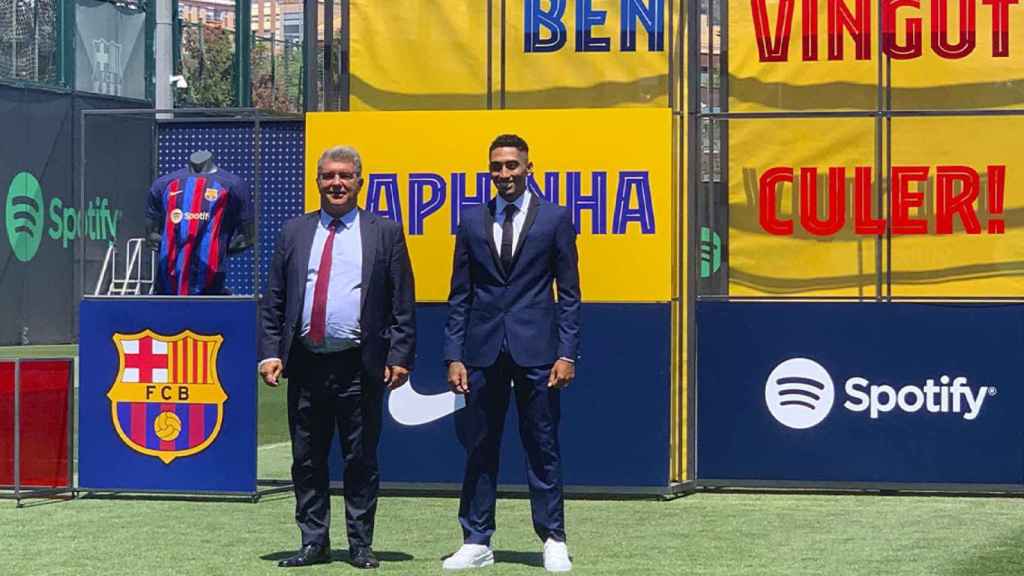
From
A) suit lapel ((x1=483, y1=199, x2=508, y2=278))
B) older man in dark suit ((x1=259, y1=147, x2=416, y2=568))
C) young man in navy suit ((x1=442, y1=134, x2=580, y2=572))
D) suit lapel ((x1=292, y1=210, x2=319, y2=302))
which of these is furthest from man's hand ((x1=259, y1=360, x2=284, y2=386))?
suit lapel ((x1=483, y1=199, x2=508, y2=278))

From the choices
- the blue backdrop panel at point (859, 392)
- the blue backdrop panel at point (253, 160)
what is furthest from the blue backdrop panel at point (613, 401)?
the blue backdrop panel at point (253, 160)

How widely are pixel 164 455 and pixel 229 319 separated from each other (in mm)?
938

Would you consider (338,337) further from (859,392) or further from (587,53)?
(859,392)

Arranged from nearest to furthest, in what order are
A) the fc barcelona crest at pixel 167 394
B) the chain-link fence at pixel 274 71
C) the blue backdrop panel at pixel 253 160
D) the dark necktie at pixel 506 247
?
the dark necktie at pixel 506 247, the fc barcelona crest at pixel 167 394, the blue backdrop panel at pixel 253 160, the chain-link fence at pixel 274 71

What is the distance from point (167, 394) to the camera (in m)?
12.1

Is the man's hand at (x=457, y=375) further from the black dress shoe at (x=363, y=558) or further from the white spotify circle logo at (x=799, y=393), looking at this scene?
the white spotify circle logo at (x=799, y=393)

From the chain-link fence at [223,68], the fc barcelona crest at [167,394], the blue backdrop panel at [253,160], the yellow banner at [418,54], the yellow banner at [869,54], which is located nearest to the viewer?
the fc barcelona crest at [167,394]

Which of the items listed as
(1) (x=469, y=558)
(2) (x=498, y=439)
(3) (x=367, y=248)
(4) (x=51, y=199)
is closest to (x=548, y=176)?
(3) (x=367, y=248)

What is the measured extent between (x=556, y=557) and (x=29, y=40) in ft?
90.2

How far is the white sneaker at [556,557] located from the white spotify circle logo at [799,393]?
144 inches

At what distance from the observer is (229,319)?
11977 mm

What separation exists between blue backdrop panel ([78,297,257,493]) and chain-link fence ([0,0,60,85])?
22.4 m

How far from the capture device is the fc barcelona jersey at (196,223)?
13.4m

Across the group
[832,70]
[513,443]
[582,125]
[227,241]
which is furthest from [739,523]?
[227,241]
